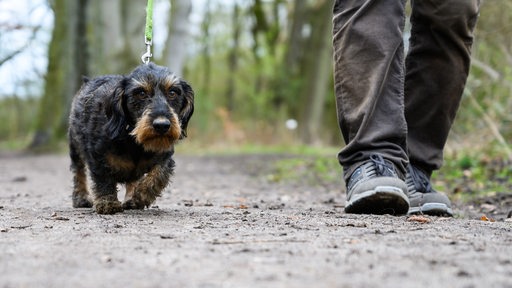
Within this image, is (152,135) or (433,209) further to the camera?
(433,209)

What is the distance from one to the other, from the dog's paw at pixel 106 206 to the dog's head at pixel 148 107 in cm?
45

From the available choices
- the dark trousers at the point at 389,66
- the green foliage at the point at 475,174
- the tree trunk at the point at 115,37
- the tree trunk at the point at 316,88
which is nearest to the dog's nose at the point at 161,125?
the dark trousers at the point at 389,66

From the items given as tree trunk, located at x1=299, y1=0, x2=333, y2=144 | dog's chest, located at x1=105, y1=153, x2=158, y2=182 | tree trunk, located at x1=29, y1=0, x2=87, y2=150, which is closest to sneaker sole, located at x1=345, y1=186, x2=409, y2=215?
dog's chest, located at x1=105, y1=153, x2=158, y2=182

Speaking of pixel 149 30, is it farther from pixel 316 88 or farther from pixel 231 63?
pixel 231 63

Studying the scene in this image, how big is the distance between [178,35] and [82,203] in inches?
470

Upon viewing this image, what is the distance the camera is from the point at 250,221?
12.4 feet

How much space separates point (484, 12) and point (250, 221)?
700cm

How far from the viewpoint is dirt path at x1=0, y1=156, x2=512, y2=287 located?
88.5 inches

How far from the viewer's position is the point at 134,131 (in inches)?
170

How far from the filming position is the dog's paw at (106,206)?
179 inches

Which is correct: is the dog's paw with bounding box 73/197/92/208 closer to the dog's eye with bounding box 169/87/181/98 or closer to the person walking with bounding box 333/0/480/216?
the dog's eye with bounding box 169/87/181/98

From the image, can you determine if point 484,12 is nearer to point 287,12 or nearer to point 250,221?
point 250,221

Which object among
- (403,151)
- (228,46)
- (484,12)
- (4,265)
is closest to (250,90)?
(228,46)

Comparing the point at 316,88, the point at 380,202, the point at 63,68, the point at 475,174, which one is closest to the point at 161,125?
the point at 380,202
